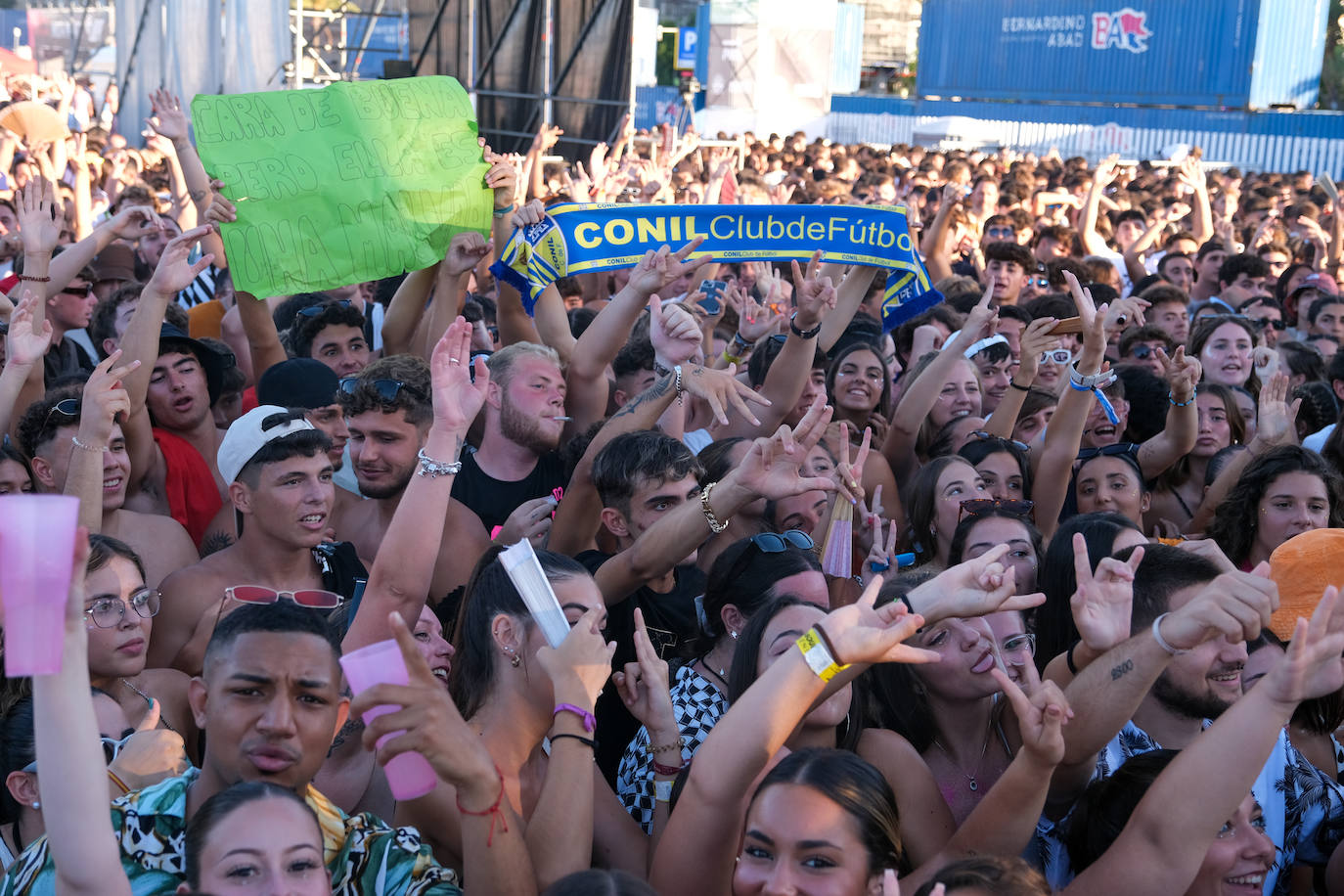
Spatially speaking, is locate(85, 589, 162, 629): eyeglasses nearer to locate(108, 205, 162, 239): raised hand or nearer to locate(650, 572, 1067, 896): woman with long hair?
locate(650, 572, 1067, 896): woman with long hair

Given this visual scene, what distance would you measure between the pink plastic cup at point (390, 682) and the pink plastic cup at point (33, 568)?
655 mm

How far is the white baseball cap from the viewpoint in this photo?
4090 mm

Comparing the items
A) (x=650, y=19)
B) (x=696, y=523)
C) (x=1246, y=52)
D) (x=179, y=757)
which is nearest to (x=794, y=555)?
(x=696, y=523)

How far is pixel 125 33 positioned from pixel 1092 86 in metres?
20.9

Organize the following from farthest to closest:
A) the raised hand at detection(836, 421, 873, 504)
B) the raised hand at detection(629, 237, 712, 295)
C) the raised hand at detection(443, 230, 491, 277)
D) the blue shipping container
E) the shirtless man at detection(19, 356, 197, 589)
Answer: the blue shipping container, the raised hand at detection(443, 230, 491, 277), the raised hand at detection(629, 237, 712, 295), the shirtless man at detection(19, 356, 197, 589), the raised hand at detection(836, 421, 873, 504)

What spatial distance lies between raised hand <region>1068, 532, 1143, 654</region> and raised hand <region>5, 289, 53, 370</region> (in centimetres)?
339

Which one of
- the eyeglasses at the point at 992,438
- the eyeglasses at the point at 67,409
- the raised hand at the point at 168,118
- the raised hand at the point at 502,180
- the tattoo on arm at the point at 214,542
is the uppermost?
the raised hand at the point at 168,118

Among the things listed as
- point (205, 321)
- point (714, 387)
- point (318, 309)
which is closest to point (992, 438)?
point (714, 387)

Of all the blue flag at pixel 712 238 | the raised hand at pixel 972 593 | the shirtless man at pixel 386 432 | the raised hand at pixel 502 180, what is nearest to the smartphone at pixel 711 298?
the blue flag at pixel 712 238

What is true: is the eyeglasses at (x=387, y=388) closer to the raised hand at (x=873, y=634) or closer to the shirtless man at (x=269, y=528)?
the shirtless man at (x=269, y=528)

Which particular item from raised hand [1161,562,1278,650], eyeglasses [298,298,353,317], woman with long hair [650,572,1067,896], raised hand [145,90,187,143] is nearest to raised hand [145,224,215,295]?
eyeglasses [298,298,353,317]

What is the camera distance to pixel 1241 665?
3328mm

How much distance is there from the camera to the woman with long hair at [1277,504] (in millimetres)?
4570

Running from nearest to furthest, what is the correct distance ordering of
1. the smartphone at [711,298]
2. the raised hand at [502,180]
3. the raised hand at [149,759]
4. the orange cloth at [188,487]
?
1. the raised hand at [149,759]
2. the orange cloth at [188,487]
3. the raised hand at [502,180]
4. the smartphone at [711,298]
